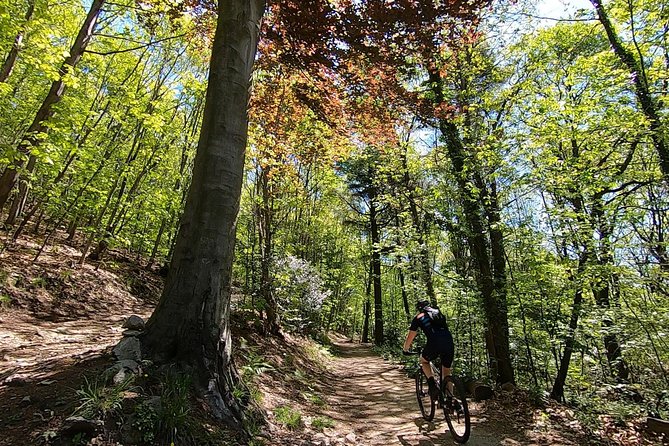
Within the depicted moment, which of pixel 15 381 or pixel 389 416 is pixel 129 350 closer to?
pixel 15 381

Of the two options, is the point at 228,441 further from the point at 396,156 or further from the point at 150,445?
the point at 396,156

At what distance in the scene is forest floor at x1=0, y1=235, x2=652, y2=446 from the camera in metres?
3.18

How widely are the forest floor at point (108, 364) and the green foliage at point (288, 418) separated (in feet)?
0.19

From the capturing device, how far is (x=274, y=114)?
8.30 m

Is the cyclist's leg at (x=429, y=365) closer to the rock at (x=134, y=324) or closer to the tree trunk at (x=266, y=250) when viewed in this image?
the tree trunk at (x=266, y=250)

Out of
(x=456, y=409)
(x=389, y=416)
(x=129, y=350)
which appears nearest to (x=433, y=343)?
(x=456, y=409)

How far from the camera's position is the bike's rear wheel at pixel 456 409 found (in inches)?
202

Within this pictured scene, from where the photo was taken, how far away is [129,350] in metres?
3.63

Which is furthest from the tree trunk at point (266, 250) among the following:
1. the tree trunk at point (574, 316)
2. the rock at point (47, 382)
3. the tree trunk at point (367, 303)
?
the tree trunk at point (367, 303)

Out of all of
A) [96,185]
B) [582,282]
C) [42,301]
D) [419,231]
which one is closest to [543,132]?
[582,282]

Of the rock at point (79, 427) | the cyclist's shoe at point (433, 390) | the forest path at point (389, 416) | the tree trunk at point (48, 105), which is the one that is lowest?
the forest path at point (389, 416)

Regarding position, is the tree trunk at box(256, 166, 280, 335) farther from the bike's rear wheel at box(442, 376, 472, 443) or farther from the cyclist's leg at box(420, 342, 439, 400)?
the bike's rear wheel at box(442, 376, 472, 443)

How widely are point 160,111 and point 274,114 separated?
14.6 feet

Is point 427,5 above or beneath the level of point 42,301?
above
